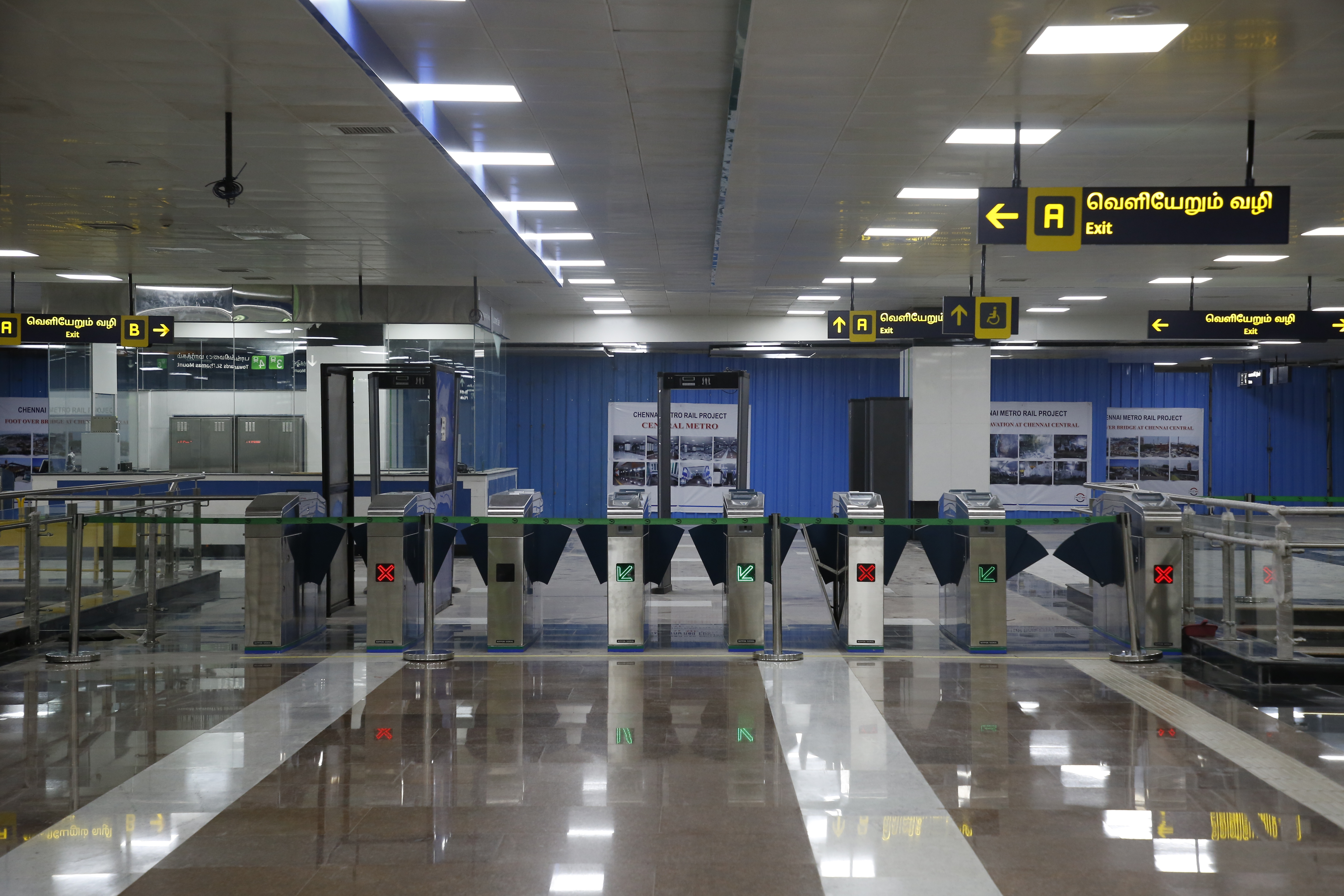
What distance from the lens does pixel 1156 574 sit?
7.28 m

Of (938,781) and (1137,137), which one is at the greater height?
(1137,137)

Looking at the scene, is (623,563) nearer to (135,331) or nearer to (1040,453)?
(135,331)

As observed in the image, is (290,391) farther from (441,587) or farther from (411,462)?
(441,587)

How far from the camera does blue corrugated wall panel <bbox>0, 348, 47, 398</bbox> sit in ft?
65.1

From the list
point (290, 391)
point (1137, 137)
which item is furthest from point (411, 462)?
point (1137, 137)

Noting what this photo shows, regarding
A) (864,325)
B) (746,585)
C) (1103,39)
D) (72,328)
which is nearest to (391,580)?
(746,585)

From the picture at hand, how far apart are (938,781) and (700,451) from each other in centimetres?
1178

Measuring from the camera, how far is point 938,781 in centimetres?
448

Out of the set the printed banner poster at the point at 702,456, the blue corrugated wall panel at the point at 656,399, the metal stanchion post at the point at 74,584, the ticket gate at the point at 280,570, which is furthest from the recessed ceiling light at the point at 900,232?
the blue corrugated wall panel at the point at 656,399

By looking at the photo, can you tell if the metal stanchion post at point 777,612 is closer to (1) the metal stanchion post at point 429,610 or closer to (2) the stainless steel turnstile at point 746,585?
(2) the stainless steel turnstile at point 746,585

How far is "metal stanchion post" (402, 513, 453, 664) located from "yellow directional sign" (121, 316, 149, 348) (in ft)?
19.4

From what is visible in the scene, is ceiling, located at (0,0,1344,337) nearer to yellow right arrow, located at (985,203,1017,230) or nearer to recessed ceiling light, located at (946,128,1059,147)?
recessed ceiling light, located at (946,128,1059,147)

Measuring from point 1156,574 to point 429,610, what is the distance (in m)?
5.10

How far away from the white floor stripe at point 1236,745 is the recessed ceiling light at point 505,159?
5176 mm
